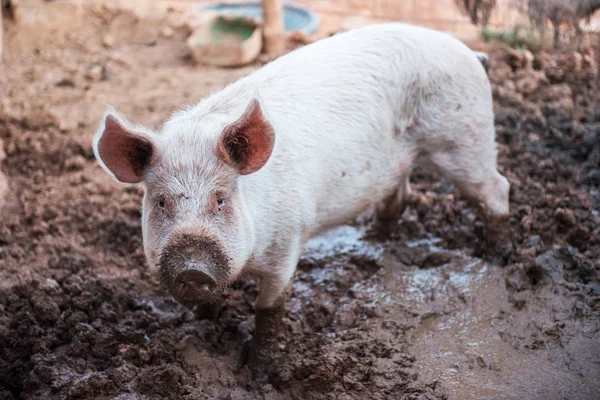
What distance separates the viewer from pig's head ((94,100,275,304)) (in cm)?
274

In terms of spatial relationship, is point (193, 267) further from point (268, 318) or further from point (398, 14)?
point (398, 14)

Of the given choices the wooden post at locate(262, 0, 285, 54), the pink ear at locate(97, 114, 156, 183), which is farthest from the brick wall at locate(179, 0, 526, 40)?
the pink ear at locate(97, 114, 156, 183)

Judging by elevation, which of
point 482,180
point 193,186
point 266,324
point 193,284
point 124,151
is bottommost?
point 266,324

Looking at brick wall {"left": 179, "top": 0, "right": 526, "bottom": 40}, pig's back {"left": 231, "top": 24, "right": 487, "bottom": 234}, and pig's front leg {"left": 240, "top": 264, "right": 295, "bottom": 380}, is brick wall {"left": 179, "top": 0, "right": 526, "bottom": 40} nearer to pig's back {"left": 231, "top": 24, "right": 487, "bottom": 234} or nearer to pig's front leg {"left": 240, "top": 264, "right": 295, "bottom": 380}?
pig's back {"left": 231, "top": 24, "right": 487, "bottom": 234}

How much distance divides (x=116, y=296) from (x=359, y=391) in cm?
144

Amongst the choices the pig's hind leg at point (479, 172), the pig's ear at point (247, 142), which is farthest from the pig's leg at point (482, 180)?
the pig's ear at point (247, 142)

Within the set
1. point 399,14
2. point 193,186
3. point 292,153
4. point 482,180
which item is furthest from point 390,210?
point 399,14

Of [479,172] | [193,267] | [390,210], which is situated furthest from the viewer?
[390,210]

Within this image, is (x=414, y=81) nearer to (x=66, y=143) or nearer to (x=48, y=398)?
(x=48, y=398)

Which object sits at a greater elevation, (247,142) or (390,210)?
(247,142)

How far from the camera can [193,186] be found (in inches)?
112

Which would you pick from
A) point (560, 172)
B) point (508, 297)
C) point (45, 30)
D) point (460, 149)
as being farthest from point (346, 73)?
point (45, 30)

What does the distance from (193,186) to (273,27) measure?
14.7 feet

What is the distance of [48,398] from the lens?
10.3 feet
